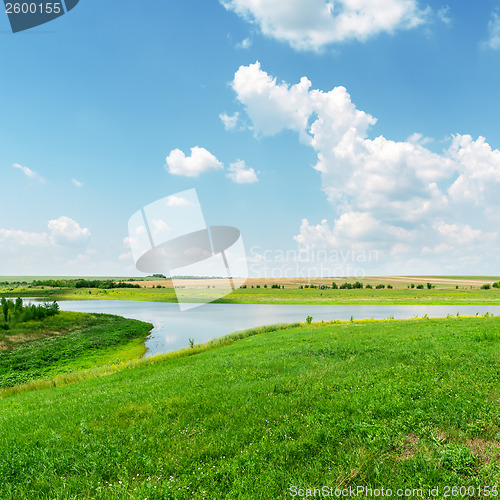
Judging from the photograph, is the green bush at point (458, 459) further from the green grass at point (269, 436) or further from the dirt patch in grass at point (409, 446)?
the dirt patch in grass at point (409, 446)

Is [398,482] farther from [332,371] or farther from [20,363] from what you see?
[20,363]

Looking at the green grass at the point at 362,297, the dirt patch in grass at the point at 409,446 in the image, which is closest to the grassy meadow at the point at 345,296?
the green grass at the point at 362,297

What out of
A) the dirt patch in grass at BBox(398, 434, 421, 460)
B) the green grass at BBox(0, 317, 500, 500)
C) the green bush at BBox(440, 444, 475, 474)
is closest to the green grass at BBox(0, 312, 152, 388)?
the green grass at BBox(0, 317, 500, 500)

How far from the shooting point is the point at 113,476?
559 cm

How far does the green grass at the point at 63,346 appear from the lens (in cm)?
3028

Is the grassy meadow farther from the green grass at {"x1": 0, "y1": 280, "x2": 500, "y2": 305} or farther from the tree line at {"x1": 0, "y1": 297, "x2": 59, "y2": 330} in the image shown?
the tree line at {"x1": 0, "y1": 297, "x2": 59, "y2": 330}

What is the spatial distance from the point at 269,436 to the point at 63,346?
4381 cm

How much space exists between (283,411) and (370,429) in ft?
7.43

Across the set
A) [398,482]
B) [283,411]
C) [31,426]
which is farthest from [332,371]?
[31,426]

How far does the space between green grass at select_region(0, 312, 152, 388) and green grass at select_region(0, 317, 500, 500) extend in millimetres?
24858

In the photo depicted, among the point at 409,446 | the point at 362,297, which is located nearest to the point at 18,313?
the point at 409,446

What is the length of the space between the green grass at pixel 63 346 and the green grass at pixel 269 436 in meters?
24.9

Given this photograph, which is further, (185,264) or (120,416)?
(185,264)

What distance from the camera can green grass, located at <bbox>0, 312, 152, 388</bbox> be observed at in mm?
30281
